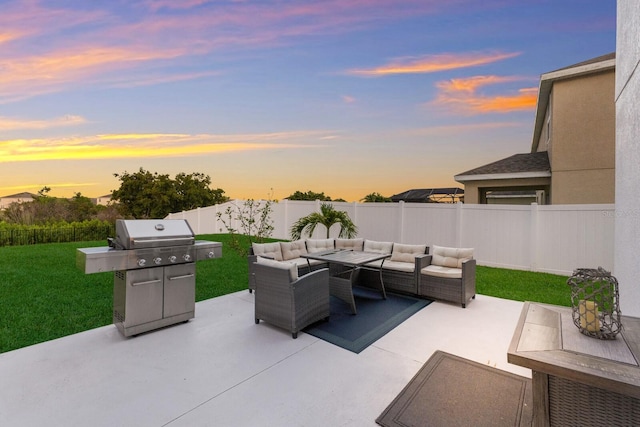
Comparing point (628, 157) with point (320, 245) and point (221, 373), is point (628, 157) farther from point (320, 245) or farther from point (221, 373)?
point (221, 373)

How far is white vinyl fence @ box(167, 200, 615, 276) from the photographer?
6828 mm

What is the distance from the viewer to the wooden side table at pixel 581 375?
1.52 m

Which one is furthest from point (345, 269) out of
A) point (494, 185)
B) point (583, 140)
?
point (583, 140)

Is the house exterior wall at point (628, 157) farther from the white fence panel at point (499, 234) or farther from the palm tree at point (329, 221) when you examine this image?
the palm tree at point (329, 221)

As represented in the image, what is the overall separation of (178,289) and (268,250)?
82.6 inches

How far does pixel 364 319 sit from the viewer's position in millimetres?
4500

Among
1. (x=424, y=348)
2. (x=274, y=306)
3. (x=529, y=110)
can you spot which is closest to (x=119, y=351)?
(x=274, y=306)

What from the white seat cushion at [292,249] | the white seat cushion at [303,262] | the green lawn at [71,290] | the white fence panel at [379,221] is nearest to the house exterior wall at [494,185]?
the white fence panel at [379,221]

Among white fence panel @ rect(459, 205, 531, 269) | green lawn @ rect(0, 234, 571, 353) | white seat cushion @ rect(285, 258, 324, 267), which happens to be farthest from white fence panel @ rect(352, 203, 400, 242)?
white seat cushion @ rect(285, 258, 324, 267)

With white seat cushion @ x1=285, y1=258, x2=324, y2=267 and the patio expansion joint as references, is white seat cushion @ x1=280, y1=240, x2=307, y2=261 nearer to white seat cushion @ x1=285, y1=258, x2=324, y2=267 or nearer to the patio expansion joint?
white seat cushion @ x1=285, y1=258, x2=324, y2=267

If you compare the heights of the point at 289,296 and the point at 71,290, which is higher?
the point at 289,296

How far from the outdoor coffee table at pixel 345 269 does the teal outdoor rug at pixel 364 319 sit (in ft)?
0.69

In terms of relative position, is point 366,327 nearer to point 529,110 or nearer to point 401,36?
point 401,36

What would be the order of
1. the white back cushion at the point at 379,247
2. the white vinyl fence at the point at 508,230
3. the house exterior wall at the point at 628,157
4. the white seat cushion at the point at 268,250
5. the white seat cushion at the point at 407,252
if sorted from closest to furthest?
the house exterior wall at the point at 628,157, the white seat cushion at the point at 268,250, the white seat cushion at the point at 407,252, the white back cushion at the point at 379,247, the white vinyl fence at the point at 508,230
